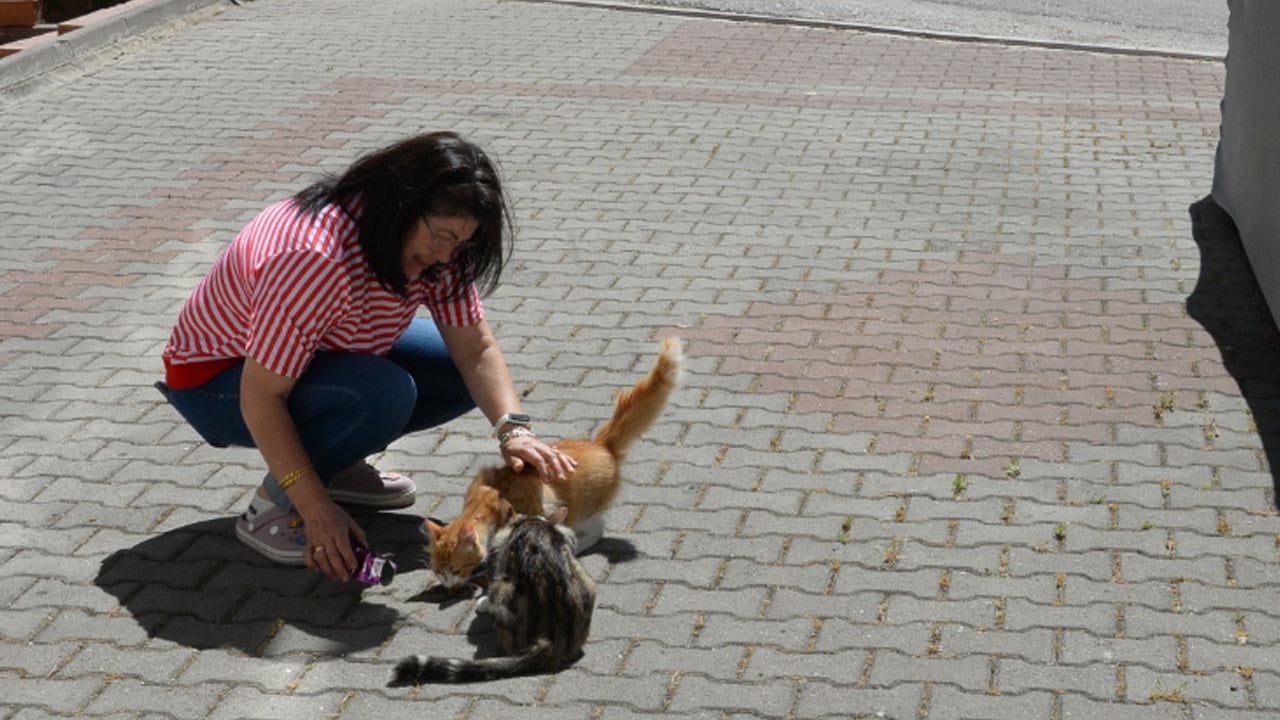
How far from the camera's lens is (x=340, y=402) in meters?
4.69

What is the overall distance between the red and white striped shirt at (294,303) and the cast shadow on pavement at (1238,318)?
2844 mm

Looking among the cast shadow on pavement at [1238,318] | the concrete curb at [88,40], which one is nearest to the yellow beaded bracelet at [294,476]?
the cast shadow on pavement at [1238,318]

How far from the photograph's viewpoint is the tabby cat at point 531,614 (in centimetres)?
420

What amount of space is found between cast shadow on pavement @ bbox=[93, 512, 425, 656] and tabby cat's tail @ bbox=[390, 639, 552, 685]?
27 cm

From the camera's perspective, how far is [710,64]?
12.0 metres

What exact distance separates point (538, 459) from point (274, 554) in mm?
884

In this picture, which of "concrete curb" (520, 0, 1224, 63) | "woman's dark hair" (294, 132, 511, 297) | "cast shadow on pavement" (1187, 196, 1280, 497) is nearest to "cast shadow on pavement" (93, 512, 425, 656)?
"woman's dark hair" (294, 132, 511, 297)

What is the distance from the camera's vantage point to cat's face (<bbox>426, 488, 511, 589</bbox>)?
4.51m

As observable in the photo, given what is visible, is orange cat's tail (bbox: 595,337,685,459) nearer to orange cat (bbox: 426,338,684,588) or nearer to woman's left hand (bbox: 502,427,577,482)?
orange cat (bbox: 426,338,684,588)

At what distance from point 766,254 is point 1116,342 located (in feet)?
6.06

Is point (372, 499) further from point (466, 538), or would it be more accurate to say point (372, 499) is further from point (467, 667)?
point (467, 667)

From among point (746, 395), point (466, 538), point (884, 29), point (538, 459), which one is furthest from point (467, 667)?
point (884, 29)

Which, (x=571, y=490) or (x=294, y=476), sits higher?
(x=294, y=476)

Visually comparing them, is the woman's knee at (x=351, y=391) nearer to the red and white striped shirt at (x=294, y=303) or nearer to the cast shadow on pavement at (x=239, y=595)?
the red and white striped shirt at (x=294, y=303)
